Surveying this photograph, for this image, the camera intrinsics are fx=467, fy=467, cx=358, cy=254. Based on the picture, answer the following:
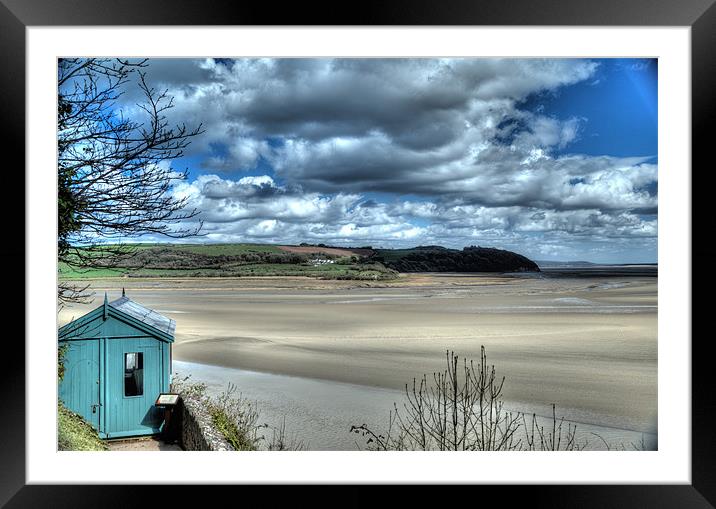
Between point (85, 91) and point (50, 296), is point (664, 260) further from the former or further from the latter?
point (85, 91)

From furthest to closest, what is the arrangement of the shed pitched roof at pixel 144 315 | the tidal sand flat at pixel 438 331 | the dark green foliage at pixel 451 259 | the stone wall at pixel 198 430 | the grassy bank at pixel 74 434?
1. the dark green foliage at pixel 451 259
2. the tidal sand flat at pixel 438 331
3. the shed pitched roof at pixel 144 315
4. the stone wall at pixel 198 430
5. the grassy bank at pixel 74 434

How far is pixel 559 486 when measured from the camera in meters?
1.31

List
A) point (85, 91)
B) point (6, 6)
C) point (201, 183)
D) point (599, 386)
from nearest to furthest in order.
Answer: point (6, 6) < point (85, 91) < point (201, 183) < point (599, 386)

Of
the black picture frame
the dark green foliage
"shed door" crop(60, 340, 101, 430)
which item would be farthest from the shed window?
the dark green foliage

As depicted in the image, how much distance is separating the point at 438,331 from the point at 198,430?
13.7 ft

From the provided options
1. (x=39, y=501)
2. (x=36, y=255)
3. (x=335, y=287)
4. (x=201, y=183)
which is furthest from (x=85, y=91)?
(x=335, y=287)

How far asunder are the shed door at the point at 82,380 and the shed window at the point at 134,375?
158 mm

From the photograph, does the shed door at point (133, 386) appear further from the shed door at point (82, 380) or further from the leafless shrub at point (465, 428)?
the leafless shrub at point (465, 428)

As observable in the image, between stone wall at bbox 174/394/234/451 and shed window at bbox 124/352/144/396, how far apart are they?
300 mm

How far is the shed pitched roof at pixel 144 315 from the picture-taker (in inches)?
105

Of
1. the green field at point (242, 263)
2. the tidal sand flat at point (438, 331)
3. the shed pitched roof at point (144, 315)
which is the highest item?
the green field at point (242, 263)

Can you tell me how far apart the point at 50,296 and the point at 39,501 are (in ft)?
1.89

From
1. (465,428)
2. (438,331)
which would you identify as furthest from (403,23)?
(438,331)

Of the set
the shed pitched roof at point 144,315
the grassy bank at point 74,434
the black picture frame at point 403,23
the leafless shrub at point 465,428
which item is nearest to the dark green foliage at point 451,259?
the leafless shrub at point 465,428
